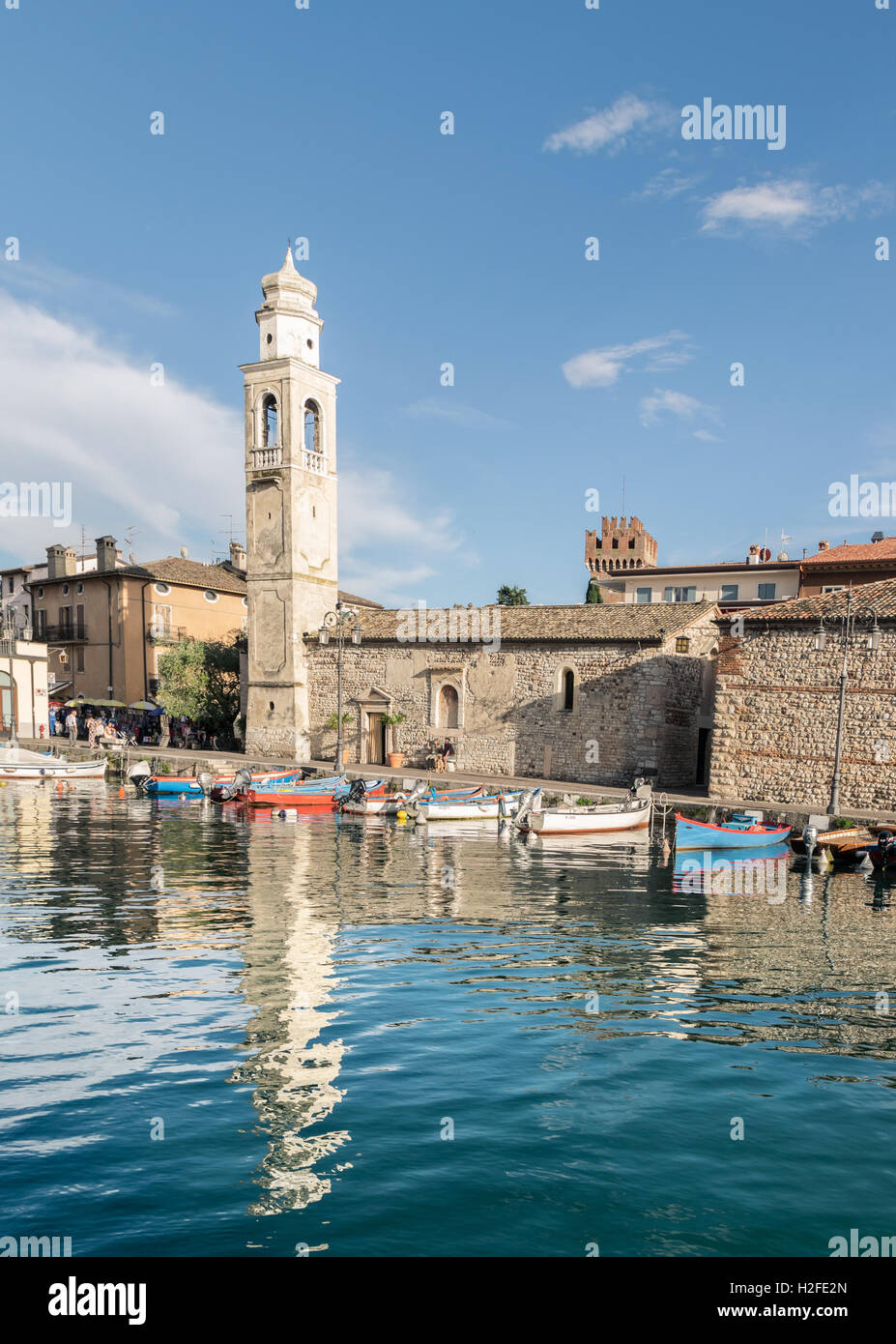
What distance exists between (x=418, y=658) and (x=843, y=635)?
17.1m

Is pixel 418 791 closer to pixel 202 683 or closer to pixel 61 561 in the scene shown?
pixel 202 683

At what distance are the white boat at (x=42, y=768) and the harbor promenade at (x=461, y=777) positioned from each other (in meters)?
2.16

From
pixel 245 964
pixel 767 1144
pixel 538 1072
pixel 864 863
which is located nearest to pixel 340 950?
pixel 245 964

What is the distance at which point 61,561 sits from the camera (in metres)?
55.2

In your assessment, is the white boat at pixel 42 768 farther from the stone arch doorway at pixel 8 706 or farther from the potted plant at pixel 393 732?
the potted plant at pixel 393 732

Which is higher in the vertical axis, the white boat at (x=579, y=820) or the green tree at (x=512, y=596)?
the green tree at (x=512, y=596)

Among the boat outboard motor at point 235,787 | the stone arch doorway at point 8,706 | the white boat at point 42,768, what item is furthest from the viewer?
the stone arch doorway at point 8,706

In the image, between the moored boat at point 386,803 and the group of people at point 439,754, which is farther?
the group of people at point 439,754

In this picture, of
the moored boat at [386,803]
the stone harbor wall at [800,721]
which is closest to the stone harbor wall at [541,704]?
the stone harbor wall at [800,721]

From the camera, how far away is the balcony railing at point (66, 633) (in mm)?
52531

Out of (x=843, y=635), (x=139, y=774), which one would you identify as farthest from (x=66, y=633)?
(x=843, y=635)

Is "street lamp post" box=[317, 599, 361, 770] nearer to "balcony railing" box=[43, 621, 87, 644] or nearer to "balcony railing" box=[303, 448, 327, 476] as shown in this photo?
"balcony railing" box=[303, 448, 327, 476]
